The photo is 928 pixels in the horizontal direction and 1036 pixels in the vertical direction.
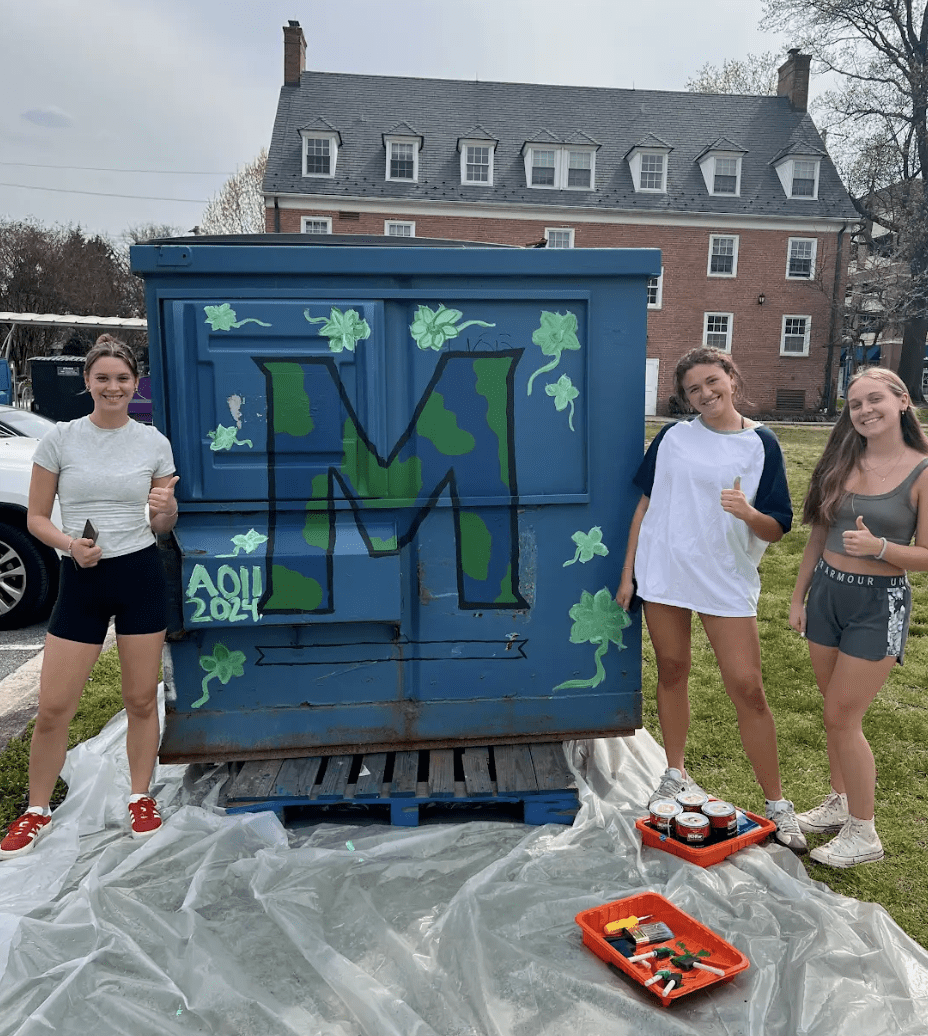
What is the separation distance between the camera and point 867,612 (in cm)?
301

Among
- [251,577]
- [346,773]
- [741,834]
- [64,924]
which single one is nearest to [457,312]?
[251,577]

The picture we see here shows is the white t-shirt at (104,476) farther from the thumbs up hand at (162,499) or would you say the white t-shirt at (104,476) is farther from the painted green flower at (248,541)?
the painted green flower at (248,541)

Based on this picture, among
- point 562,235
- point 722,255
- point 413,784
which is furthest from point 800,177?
point 413,784

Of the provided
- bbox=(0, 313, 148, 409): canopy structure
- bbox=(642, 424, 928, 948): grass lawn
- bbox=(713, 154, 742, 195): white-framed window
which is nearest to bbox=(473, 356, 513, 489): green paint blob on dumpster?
bbox=(642, 424, 928, 948): grass lawn

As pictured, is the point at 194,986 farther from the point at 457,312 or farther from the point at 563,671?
the point at 457,312

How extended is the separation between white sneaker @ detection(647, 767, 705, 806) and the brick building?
23.8m

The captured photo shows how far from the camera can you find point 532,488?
11.3ft

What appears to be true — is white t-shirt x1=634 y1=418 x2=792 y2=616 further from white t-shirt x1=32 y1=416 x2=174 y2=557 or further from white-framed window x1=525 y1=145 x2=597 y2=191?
white-framed window x1=525 y1=145 x2=597 y2=191

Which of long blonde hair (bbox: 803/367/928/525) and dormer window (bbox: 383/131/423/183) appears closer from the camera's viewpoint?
long blonde hair (bbox: 803/367/928/525)

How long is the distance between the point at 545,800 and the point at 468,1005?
110 centimetres

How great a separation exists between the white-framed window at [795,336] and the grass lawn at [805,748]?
23.9m

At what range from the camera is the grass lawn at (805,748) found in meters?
3.06

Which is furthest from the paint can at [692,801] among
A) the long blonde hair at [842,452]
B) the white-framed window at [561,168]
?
the white-framed window at [561,168]

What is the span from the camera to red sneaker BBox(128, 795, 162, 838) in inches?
124
